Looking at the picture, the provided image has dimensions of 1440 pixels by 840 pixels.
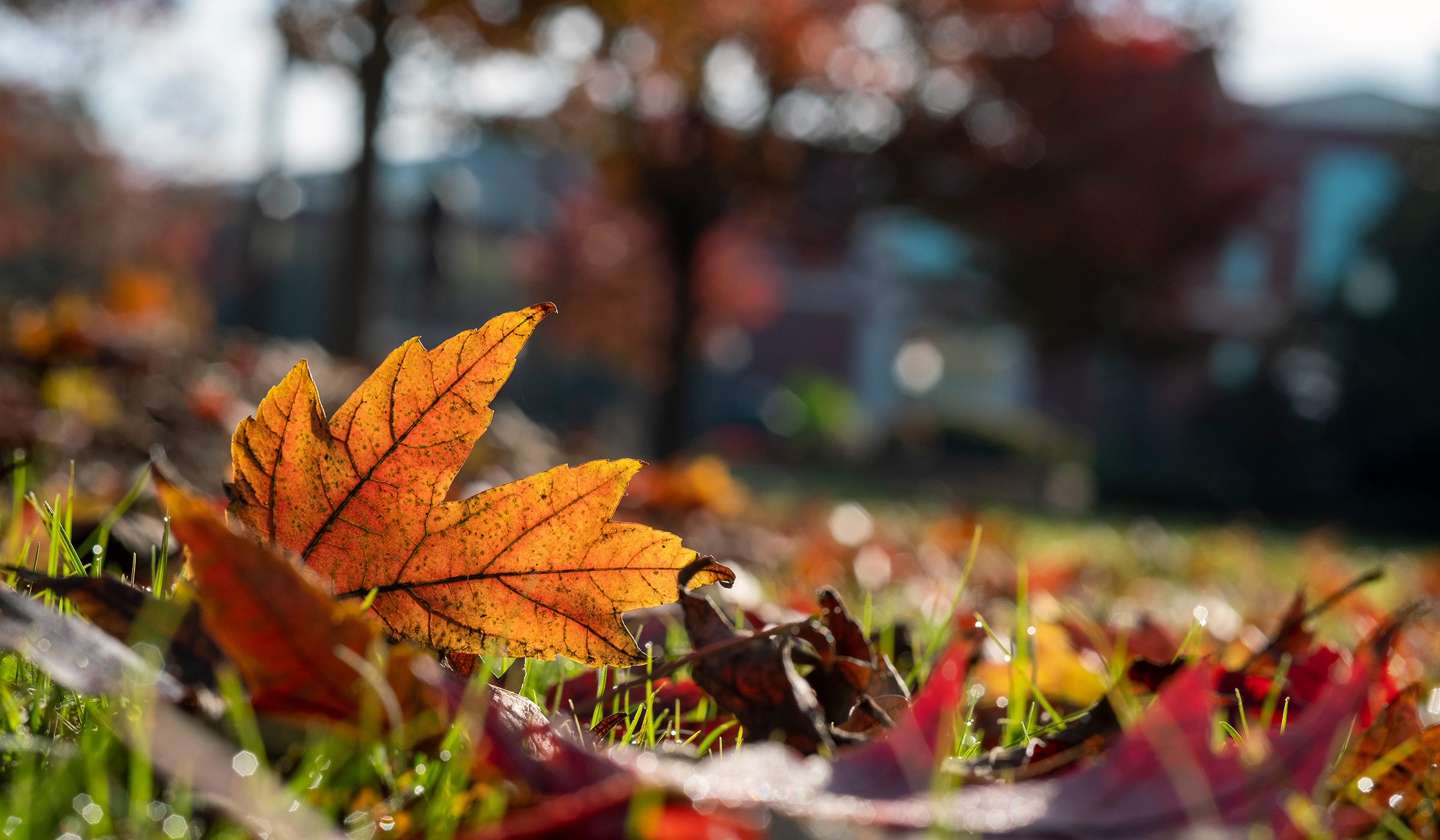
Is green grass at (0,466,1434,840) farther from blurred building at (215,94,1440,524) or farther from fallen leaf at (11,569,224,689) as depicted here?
blurred building at (215,94,1440,524)

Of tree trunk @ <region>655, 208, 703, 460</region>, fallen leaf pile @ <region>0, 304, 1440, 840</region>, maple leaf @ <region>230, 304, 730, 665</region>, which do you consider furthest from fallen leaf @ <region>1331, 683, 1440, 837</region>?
tree trunk @ <region>655, 208, 703, 460</region>

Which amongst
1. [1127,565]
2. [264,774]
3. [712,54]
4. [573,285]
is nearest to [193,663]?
[264,774]

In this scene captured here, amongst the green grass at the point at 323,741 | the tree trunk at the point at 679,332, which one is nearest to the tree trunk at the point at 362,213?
the tree trunk at the point at 679,332

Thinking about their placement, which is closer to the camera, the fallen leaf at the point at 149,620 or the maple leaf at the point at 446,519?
the fallen leaf at the point at 149,620

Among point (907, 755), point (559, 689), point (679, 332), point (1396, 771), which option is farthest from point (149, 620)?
point (679, 332)

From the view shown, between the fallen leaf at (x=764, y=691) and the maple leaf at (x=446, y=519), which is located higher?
the maple leaf at (x=446, y=519)

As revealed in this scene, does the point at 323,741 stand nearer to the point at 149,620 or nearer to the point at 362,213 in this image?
the point at 149,620

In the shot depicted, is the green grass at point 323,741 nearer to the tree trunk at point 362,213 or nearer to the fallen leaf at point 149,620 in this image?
the fallen leaf at point 149,620
